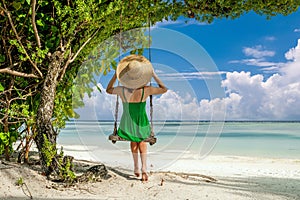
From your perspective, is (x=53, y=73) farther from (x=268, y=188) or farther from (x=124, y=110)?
(x=268, y=188)

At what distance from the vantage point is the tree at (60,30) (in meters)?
4.82

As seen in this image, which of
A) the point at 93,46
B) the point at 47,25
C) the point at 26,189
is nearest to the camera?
the point at 26,189

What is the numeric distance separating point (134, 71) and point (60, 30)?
134 centimetres

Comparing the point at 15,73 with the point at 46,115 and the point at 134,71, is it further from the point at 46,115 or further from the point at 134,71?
the point at 134,71

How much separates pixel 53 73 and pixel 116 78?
861mm

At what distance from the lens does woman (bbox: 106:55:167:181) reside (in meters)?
4.64

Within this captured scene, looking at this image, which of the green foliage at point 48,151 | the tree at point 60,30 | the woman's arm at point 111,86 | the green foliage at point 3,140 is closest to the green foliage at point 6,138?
the green foliage at point 3,140

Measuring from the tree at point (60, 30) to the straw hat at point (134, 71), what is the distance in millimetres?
628

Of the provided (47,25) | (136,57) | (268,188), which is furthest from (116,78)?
(268,188)

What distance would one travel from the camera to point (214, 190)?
16.1 feet

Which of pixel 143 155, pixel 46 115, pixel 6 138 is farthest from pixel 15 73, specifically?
pixel 143 155

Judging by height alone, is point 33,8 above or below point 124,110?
above

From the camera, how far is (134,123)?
4.81 meters

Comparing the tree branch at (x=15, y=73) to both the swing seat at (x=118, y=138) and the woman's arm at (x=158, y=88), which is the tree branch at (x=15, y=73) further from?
the woman's arm at (x=158, y=88)
